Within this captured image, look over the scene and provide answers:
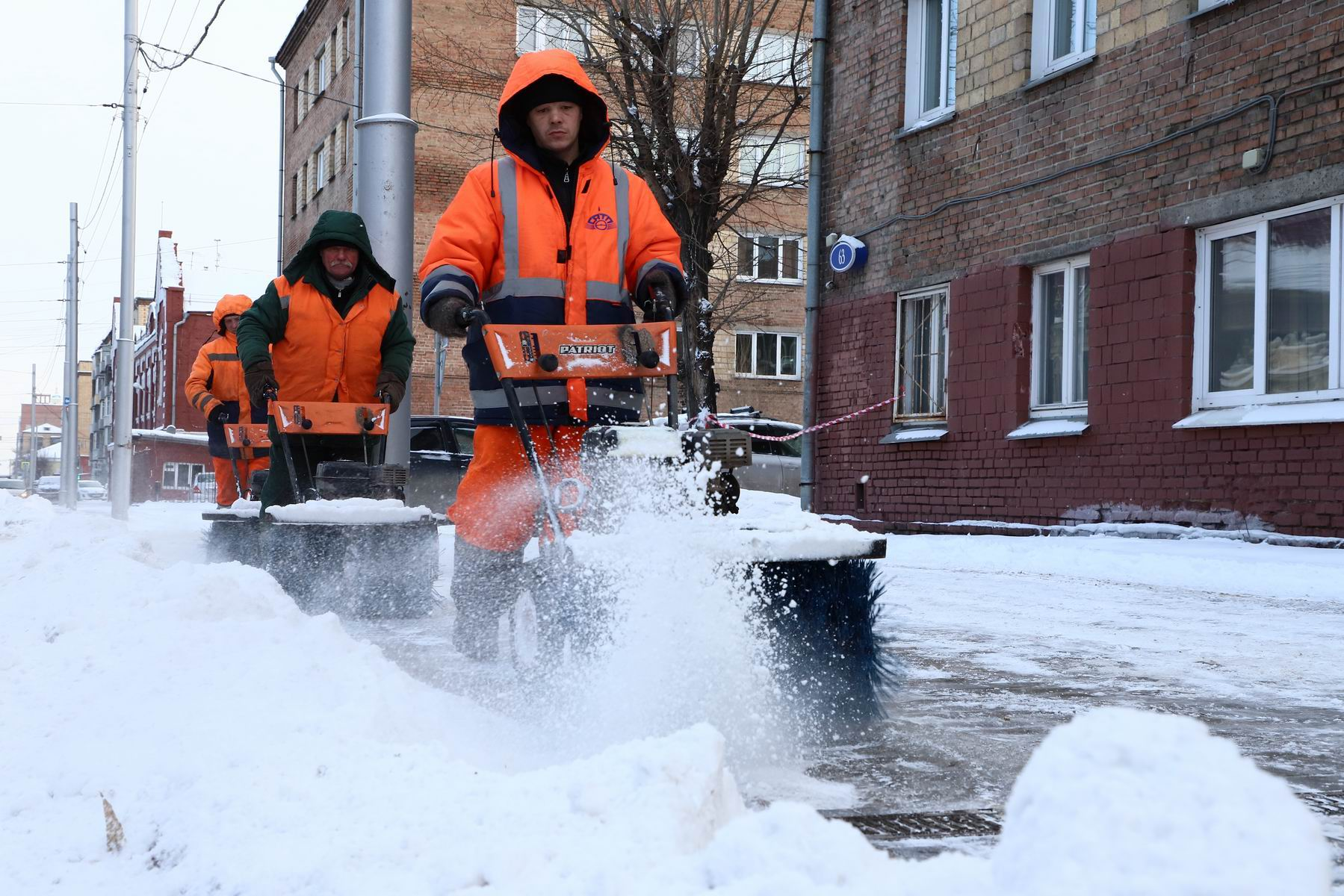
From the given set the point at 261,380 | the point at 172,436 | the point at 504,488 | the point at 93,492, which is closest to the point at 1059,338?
the point at 261,380

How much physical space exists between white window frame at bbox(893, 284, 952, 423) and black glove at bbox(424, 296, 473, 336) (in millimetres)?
8785

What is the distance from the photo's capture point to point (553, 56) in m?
4.58

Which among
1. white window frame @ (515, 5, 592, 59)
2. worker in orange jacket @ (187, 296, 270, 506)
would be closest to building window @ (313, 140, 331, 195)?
white window frame @ (515, 5, 592, 59)

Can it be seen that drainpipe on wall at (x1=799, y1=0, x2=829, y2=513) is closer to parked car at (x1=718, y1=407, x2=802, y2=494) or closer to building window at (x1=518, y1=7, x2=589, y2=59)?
parked car at (x1=718, y1=407, x2=802, y2=494)

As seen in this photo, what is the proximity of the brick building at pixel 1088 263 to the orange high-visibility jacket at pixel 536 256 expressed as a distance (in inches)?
235

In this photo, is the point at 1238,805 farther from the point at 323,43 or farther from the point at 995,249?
the point at 323,43

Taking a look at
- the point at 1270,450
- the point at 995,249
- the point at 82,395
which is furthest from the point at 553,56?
the point at 82,395

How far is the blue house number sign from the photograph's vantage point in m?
13.8

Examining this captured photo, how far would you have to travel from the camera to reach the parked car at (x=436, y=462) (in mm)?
12672

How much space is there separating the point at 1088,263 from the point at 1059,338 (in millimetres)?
746

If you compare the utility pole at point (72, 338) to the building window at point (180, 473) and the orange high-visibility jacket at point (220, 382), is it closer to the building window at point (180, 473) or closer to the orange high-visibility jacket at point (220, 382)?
the building window at point (180, 473)

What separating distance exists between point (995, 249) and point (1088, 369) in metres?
1.68

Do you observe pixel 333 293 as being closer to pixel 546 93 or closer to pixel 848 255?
pixel 546 93

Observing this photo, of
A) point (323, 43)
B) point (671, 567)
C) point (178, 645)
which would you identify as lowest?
point (178, 645)
